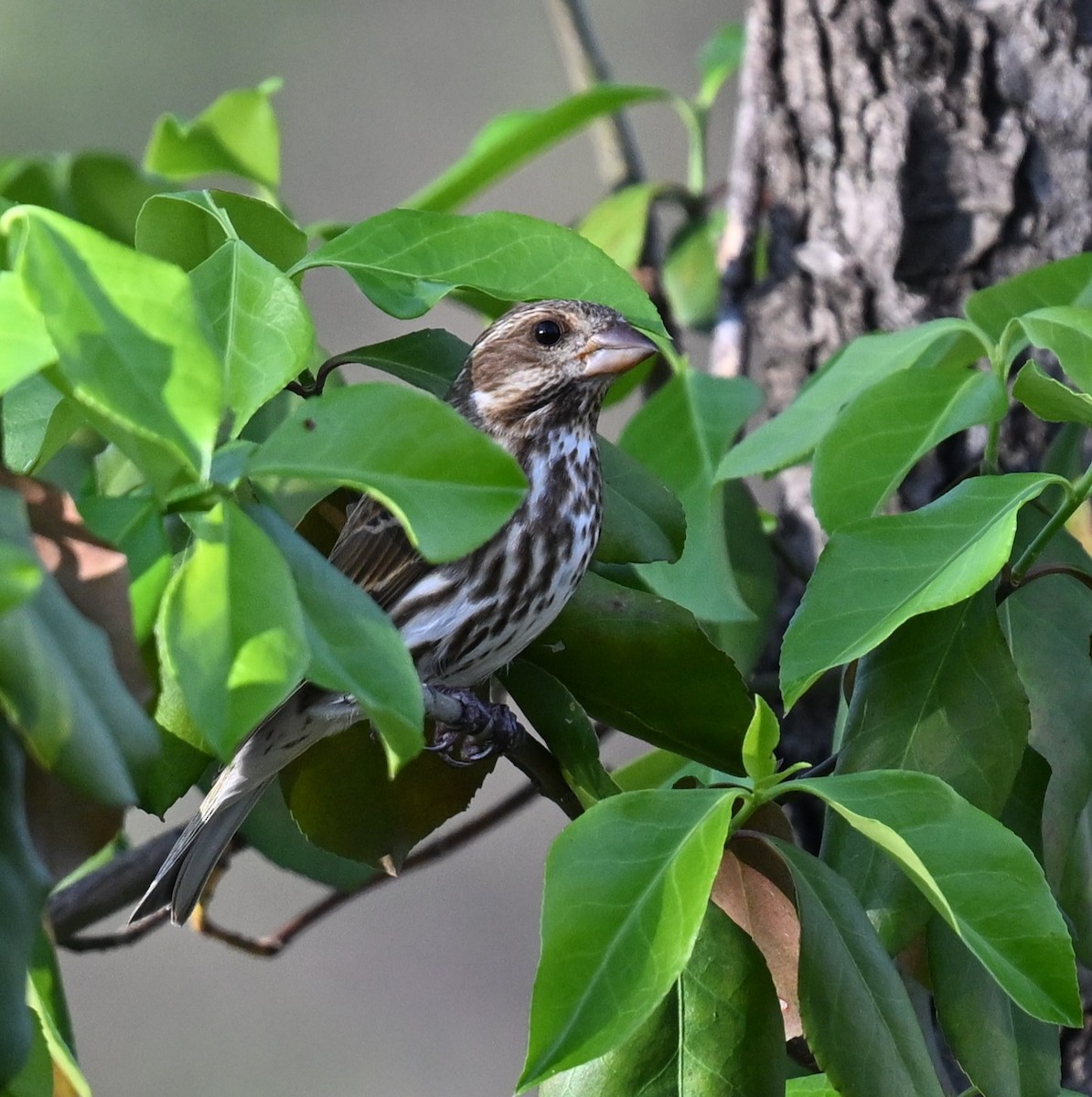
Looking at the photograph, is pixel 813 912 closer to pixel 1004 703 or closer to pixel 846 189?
pixel 1004 703

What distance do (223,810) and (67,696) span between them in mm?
1539

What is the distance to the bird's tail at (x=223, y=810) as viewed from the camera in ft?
8.30

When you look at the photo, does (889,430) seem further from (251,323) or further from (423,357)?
(251,323)

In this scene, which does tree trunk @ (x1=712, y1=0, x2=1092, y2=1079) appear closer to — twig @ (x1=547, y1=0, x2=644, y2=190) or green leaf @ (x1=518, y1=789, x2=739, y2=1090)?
twig @ (x1=547, y1=0, x2=644, y2=190)

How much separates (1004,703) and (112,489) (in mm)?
1367

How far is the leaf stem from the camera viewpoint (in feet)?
6.54

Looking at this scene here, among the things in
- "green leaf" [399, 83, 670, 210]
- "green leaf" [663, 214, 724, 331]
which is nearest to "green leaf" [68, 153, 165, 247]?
"green leaf" [399, 83, 670, 210]

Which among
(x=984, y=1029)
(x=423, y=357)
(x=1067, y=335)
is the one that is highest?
(x=423, y=357)

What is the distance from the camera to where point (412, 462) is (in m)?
1.40

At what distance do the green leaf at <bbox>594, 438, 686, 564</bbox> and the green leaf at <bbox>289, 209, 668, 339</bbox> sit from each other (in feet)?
1.14

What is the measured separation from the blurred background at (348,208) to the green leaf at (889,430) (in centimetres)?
352

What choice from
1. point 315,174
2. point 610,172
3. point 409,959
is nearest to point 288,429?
point 610,172

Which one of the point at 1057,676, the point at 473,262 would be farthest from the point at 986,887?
the point at 473,262

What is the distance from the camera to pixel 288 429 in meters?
1.43
